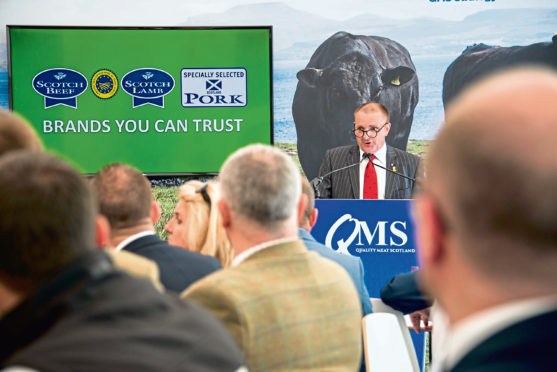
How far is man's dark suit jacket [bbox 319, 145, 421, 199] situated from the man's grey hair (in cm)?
264

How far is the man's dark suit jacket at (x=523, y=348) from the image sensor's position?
58 centimetres

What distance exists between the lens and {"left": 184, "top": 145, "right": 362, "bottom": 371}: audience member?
1.39 metres

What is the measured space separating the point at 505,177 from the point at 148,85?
566 cm

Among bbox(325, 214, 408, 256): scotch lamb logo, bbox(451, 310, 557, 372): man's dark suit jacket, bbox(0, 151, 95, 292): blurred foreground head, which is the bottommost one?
bbox(325, 214, 408, 256): scotch lamb logo

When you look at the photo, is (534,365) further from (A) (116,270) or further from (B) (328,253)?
(B) (328,253)

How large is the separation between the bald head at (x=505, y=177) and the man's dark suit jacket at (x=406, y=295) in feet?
3.84

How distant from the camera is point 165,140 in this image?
6039mm

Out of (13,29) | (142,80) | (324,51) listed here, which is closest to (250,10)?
(324,51)

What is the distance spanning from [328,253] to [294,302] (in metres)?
0.74

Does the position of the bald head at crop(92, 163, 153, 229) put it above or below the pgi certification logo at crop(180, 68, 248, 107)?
below

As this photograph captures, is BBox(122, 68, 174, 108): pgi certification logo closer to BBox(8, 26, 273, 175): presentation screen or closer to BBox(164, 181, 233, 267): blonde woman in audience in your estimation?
BBox(8, 26, 273, 175): presentation screen

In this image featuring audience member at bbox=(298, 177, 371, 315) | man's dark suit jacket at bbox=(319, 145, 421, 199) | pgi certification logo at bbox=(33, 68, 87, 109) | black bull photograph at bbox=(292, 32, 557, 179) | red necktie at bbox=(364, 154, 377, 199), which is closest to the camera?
audience member at bbox=(298, 177, 371, 315)

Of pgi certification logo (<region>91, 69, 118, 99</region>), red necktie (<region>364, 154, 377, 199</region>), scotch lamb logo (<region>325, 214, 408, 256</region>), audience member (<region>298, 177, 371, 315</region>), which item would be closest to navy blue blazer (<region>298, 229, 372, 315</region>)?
audience member (<region>298, 177, 371, 315</region>)

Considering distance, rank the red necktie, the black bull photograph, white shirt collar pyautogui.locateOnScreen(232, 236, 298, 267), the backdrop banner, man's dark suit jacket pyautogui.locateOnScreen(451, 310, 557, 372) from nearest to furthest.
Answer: man's dark suit jacket pyautogui.locateOnScreen(451, 310, 557, 372) → white shirt collar pyautogui.locateOnScreen(232, 236, 298, 267) → the backdrop banner → the red necktie → the black bull photograph
